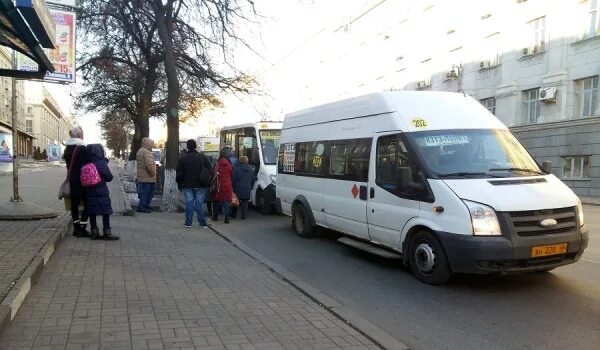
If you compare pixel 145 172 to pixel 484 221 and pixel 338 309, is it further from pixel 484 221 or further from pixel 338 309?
pixel 484 221

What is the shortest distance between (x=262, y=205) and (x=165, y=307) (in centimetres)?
881

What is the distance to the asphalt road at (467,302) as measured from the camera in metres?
4.57

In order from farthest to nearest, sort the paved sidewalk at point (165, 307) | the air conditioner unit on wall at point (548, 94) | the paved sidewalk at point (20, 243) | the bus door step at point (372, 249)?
the air conditioner unit on wall at point (548, 94)
the bus door step at point (372, 249)
the paved sidewalk at point (20, 243)
the paved sidewalk at point (165, 307)

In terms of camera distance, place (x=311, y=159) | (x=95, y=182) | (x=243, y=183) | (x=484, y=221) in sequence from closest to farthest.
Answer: (x=484, y=221) < (x=95, y=182) < (x=311, y=159) < (x=243, y=183)

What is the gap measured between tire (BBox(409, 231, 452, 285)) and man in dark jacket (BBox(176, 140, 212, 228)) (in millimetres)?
5369

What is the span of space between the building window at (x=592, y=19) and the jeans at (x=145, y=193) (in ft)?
70.7

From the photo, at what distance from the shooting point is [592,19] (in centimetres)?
2373

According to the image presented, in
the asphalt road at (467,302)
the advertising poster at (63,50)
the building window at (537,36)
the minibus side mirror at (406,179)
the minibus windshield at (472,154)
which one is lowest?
the asphalt road at (467,302)

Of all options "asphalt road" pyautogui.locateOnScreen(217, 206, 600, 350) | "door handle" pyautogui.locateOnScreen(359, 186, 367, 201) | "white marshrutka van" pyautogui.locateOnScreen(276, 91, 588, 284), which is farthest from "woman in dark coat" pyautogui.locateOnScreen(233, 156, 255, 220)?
"door handle" pyautogui.locateOnScreen(359, 186, 367, 201)

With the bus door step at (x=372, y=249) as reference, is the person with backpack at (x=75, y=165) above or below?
above

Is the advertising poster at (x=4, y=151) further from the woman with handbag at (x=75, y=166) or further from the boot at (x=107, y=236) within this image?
the boot at (x=107, y=236)

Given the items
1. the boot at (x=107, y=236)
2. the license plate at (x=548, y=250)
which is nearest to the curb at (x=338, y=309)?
the license plate at (x=548, y=250)

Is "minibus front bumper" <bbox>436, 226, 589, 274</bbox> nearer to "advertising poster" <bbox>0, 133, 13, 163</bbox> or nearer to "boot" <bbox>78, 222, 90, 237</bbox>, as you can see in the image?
"boot" <bbox>78, 222, 90, 237</bbox>

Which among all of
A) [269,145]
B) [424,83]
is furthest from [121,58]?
[424,83]
